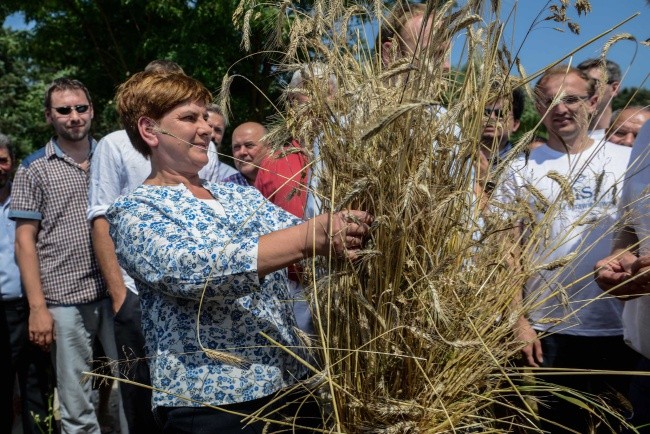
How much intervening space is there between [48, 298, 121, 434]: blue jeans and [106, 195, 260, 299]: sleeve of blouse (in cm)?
217

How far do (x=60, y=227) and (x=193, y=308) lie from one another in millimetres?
2321

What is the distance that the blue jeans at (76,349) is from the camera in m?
4.31

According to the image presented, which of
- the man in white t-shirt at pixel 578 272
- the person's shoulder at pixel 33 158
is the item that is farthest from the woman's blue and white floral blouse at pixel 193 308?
the person's shoulder at pixel 33 158

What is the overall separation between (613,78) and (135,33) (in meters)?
10.4

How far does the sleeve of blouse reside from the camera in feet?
6.75

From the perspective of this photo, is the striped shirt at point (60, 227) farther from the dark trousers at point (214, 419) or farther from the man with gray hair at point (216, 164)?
the dark trousers at point (214, 419)

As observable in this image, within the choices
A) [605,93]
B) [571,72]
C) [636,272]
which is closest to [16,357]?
[571,72]

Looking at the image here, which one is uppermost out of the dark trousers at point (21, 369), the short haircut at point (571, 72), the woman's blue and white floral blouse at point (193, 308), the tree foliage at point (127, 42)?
the tree foliage at point (127, 42)

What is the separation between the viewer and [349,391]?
195 centimetres

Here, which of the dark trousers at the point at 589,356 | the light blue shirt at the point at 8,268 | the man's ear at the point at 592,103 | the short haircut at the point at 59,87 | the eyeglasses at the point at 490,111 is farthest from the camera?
the light blue shirt at the point at 8,268

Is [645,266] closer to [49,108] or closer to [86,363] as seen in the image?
[86,363]

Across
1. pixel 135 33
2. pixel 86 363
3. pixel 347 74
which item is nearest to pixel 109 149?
pixel 86 363

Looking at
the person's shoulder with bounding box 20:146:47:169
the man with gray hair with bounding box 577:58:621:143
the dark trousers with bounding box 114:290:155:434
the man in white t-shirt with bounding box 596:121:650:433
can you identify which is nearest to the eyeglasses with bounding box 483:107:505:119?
the man in white t-shirt with bounding box 596:121:650:433

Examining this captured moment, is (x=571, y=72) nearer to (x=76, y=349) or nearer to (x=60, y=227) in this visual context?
(x=60, y=227)
